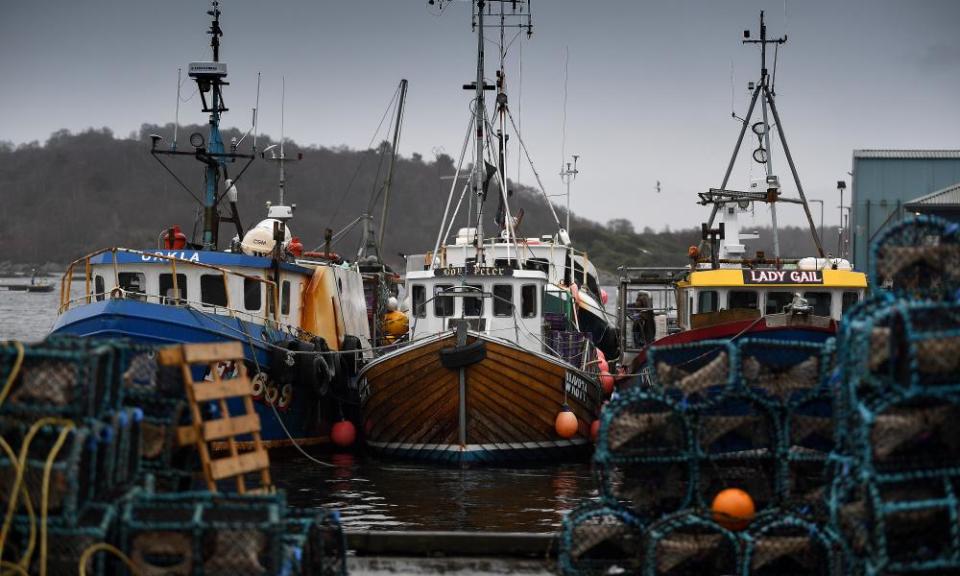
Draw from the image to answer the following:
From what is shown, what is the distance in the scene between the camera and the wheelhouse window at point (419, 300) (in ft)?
56.3

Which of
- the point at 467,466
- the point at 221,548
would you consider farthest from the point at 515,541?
the point at 467,466

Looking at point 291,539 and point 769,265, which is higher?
point 769,265

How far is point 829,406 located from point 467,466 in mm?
8430

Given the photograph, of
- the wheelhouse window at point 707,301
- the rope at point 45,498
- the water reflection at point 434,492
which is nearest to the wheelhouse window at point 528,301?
the water reflection at point 434,492

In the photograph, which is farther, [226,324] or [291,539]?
[226,324]

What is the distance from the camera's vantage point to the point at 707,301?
17.3 metres

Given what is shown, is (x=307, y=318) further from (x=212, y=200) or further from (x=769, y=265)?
(x=769, y=265)

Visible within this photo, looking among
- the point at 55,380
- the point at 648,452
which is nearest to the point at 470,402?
the point at 648,452

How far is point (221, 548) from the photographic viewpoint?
19.3ft

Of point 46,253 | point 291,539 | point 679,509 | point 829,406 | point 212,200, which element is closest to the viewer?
point 291,539

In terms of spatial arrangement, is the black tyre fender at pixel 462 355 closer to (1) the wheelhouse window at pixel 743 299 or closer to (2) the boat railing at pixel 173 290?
(2) the boat railing at pixel 173 290

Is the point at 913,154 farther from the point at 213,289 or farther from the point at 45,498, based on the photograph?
the point at 45,498

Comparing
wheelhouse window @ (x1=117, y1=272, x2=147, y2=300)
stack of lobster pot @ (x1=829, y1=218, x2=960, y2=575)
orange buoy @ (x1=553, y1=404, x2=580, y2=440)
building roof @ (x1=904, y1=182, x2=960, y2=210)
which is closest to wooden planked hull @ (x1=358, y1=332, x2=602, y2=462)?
orange buoy @ (x1=553, y1=404, x2=580, y2=440)

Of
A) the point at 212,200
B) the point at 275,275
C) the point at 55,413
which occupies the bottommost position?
the point at 55,413
